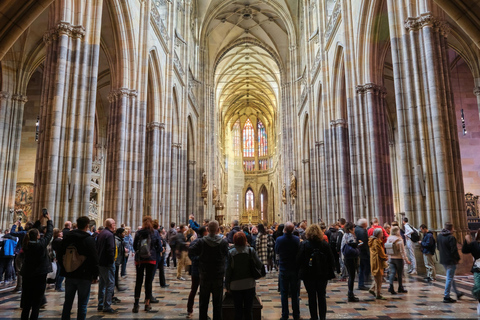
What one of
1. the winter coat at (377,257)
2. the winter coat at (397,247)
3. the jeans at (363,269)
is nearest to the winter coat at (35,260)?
the winter coat at (377,257)

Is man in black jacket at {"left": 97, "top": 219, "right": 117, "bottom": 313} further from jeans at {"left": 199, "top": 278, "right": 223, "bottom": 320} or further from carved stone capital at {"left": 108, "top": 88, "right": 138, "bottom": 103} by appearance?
carved stone capital at {"left": 108, "top": 88, "right": 138, "bottom": 103}

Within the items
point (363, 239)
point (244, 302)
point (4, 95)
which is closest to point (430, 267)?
point (363, 239)

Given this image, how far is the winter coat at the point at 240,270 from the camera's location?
488 cm

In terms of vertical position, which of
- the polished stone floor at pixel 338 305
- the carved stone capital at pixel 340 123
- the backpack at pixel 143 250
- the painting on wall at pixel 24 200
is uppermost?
the carved stone capital at pixel 340 123

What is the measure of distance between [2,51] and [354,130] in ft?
40.9

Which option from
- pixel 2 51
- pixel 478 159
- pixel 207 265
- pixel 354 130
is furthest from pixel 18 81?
pixel 478 159

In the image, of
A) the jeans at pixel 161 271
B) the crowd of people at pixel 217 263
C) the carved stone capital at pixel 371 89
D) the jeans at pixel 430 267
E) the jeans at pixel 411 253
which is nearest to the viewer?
the crowd of people at pixel 217 263

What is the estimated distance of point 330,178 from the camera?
2006 cm

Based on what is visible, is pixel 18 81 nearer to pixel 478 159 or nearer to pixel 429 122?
pixel 429 122

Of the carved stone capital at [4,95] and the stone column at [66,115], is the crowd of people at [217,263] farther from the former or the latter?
the carved stone capital at [4,95]

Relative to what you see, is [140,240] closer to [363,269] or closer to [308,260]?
[308,260]

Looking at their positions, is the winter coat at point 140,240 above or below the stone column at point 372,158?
below

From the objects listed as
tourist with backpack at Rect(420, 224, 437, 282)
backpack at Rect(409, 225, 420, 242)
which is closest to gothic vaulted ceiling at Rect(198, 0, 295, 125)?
backpack at Rect(409, 225, 420, 242)

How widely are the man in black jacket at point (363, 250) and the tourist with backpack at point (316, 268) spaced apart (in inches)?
123
